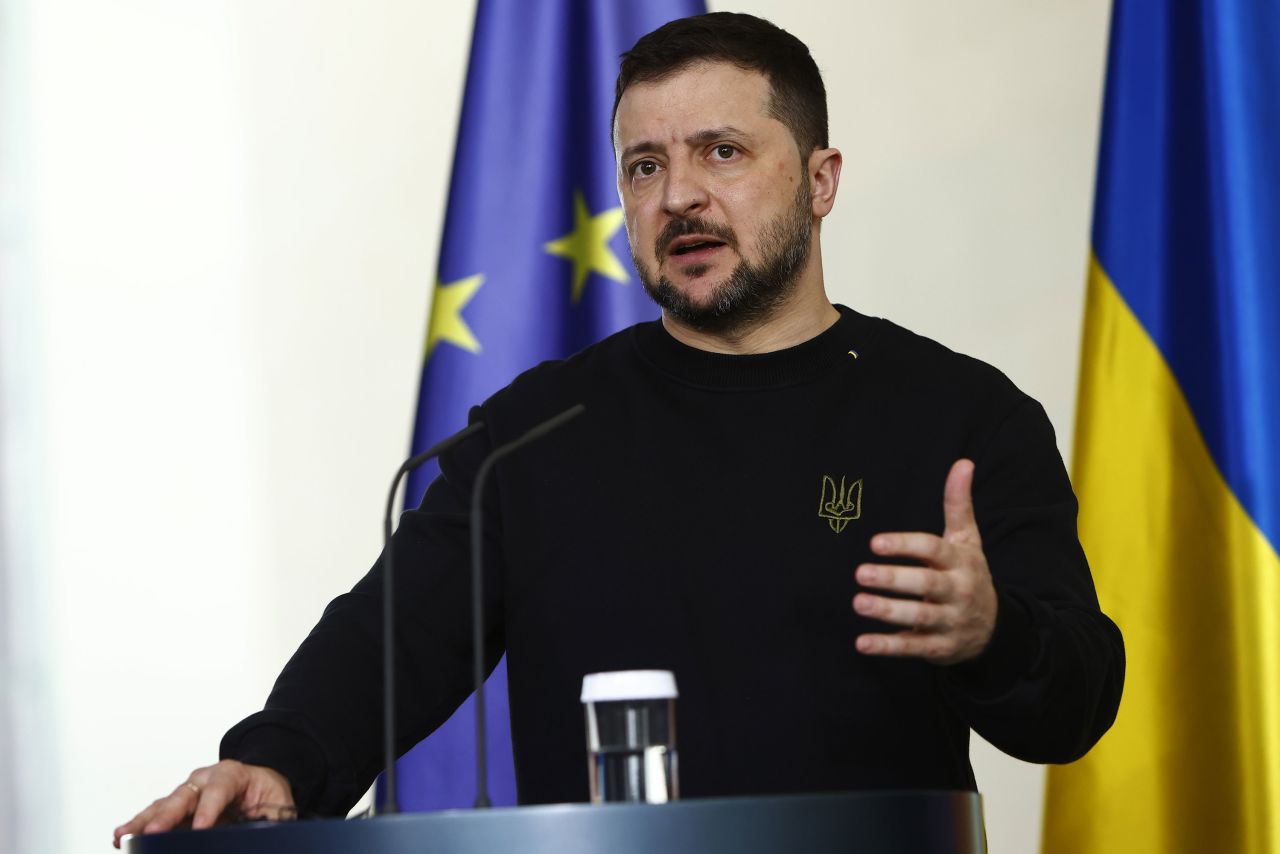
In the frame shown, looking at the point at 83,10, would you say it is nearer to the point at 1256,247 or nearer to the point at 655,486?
the point at 655,486

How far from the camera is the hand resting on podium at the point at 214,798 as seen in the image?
4.56 ft

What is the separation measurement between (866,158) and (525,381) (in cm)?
127

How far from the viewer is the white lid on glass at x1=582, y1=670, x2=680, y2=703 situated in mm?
1210

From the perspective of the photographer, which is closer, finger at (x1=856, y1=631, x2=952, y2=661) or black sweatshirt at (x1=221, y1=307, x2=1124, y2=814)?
finger at (x1=856, y1=631, x2=952, y2=661)

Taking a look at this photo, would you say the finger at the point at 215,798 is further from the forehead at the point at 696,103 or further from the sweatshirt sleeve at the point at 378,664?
the forehead at the point at 696,103

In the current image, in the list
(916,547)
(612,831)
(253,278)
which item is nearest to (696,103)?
(916,547)

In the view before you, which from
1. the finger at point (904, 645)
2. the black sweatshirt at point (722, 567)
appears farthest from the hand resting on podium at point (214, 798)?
the finger at point (904, 645)

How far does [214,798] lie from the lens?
1449mm

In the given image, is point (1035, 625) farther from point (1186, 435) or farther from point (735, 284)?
point (1186, 435)

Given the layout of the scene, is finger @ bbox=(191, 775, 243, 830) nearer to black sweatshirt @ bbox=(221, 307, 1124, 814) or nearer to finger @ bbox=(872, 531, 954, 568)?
black sweatshirt @ bbox=(221, 307, 1124, 814)

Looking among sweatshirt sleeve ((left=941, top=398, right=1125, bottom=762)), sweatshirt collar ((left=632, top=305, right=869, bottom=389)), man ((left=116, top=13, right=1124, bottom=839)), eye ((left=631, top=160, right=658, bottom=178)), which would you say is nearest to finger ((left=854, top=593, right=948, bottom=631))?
sweatshirt sleeve ((left=941, top=398, right=1125, bottom=762))

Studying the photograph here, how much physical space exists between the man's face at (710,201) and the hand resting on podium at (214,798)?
0.88 meters

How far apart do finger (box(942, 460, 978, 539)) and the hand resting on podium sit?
65cm

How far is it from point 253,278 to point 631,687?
2.24 metres
